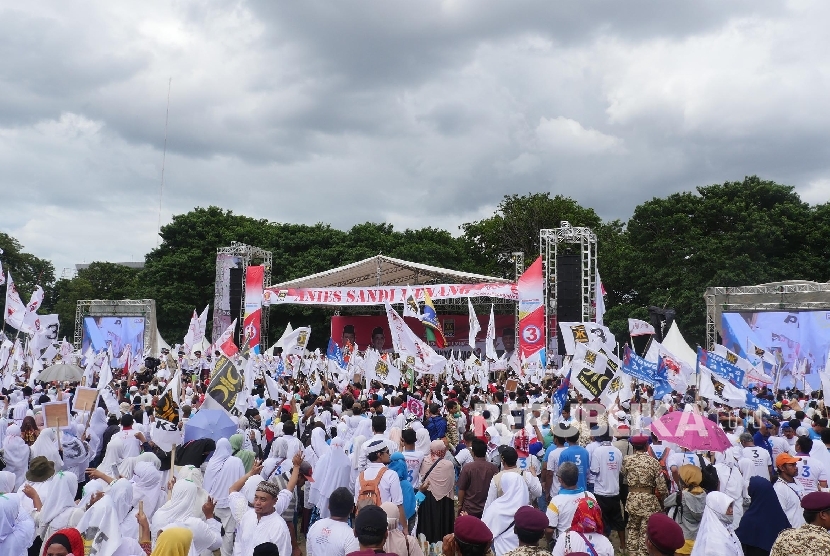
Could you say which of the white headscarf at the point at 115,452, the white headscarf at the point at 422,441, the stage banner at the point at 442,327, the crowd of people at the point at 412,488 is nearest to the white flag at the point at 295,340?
the crowd of people at the point at 412,488

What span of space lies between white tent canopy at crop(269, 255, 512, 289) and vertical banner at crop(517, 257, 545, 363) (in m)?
2.54

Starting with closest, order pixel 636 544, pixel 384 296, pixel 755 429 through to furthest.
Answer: pixel 636 544, pixel 755 429, pixel 384 296

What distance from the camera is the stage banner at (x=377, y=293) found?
79.7 ft

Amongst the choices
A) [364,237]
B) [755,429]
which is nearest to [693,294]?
[364,237]

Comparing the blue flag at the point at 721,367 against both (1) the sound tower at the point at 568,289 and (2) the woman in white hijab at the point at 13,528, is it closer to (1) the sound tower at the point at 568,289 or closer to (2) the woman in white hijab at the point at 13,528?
(2) the woman in white hijab at the point at 13,528

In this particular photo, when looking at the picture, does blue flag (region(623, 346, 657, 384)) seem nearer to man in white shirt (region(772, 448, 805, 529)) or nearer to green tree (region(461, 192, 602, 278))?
man in white shirt (region(772, 448, 805, 529))

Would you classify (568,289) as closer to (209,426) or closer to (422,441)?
(422,441)

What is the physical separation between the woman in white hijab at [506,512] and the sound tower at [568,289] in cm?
1772

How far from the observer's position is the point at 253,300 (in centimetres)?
2706

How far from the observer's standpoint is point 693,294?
2600 centimetres

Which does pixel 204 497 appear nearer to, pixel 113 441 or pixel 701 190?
pixel 113 441

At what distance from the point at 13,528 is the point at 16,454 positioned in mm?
2696

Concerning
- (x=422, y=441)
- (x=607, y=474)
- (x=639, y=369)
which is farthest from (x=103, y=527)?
(x=639, y=369)

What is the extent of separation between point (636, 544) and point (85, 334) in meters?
29.3
